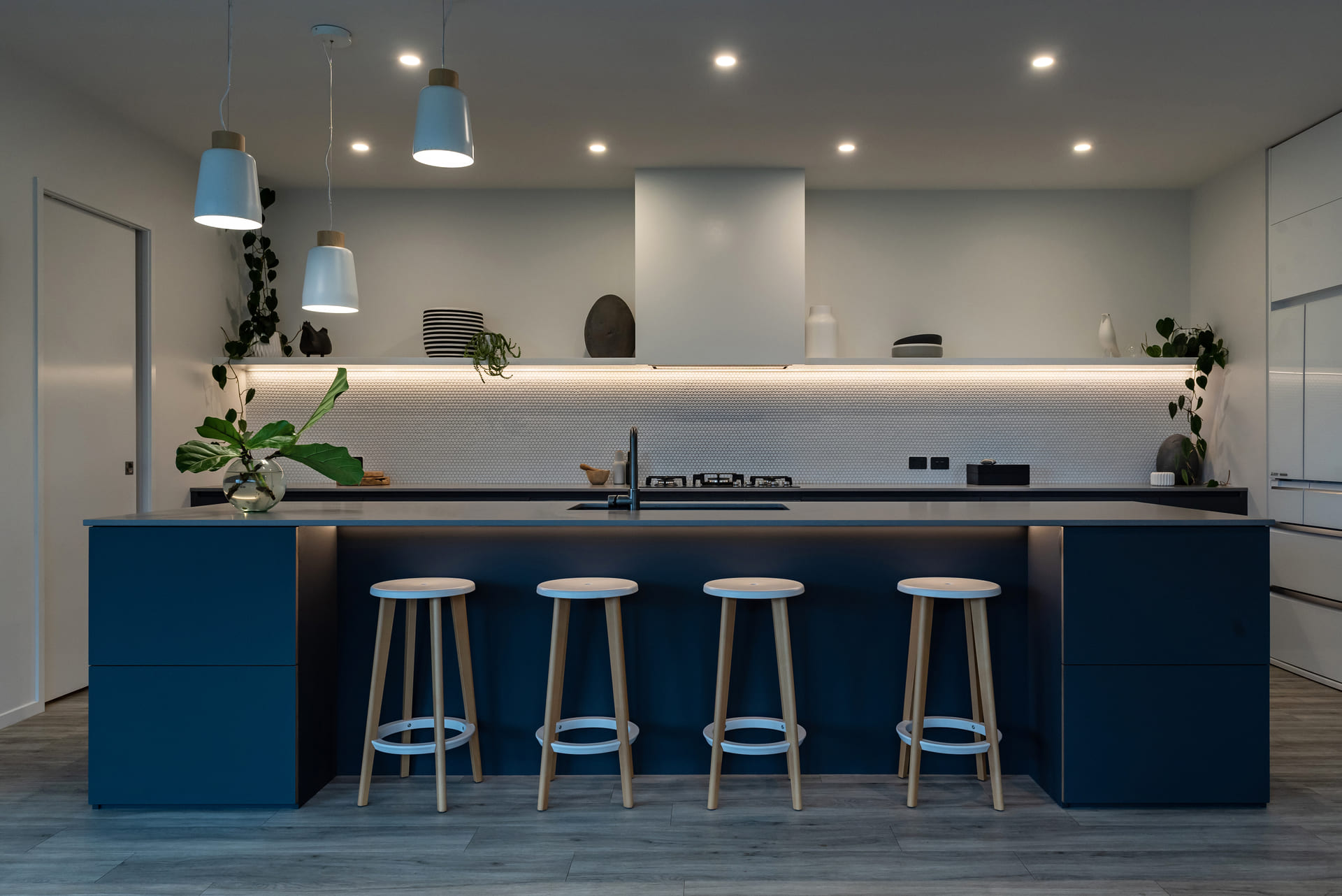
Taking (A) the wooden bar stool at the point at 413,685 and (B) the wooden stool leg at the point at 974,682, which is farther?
(B) the wooden stool leg at the point at 974,682

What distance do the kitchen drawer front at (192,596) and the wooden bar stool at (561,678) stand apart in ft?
2.61

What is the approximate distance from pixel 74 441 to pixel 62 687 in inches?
43.6

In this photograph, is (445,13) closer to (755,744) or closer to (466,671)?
(466,671)

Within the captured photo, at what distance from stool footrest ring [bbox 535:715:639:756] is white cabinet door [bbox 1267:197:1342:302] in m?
3.90

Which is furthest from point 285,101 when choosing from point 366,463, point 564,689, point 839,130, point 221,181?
point 564,689

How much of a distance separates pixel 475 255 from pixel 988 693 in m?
4.05

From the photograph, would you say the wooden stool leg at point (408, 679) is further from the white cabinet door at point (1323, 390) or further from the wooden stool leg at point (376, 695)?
the white cabinet door at point (1323, 390)

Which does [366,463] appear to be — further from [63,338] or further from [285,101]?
[285,101]

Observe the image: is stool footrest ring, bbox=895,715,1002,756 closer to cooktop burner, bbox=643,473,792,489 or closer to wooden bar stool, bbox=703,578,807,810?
wooden bar stool, bbox=703,578,807,810

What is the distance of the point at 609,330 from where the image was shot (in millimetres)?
5176

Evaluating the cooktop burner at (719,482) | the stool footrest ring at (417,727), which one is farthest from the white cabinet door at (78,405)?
the cooktop burner at (719,482)

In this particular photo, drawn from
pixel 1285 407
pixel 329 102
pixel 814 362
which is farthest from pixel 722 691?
pixel 1285 407

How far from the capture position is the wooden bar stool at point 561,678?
2.67 m

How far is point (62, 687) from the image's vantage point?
400cm
